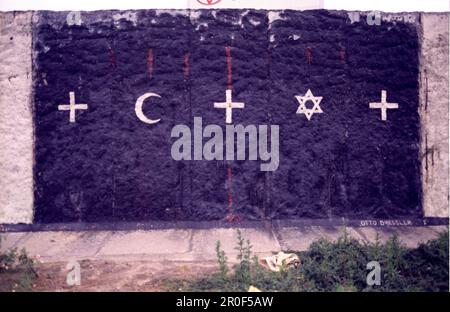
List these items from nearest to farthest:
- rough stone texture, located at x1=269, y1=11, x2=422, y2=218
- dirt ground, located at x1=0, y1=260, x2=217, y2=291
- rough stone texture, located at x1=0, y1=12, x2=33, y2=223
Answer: dirt ground, located at x1=0, y1=260, x2=217, y2=291
rough stone texture, located at x1=0, y1=12, x2=33, y2=223
rough stone texture, located at x1=269, y1=11, x2=422, y2=218

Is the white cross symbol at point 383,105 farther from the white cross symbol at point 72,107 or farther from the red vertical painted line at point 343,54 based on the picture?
the white cross symbol at point 72,107

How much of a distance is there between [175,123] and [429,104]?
123 inches

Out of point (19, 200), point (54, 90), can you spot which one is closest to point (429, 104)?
point (54, 90)

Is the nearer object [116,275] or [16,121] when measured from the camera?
[116,275]

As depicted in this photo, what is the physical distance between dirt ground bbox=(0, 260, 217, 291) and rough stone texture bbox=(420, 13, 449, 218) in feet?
9.63

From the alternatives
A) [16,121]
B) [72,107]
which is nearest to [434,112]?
[72,107]

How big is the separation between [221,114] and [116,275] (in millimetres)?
2123

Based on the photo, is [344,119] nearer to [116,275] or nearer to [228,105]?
[228,105]

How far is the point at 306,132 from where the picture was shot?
161 inches

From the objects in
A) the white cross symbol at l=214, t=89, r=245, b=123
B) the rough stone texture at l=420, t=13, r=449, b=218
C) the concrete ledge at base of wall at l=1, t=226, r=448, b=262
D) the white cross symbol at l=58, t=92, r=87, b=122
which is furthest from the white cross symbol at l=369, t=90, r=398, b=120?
the white cross symbol at l=58, t=92, r=87, b=122

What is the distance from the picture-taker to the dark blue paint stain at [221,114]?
3994 mm

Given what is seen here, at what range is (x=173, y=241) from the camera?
3592 mm

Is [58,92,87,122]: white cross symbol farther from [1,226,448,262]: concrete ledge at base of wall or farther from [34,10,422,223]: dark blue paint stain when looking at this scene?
[1,226,448,262]: concrete ledge at base of wall

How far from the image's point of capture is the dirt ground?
2674 millimetres
